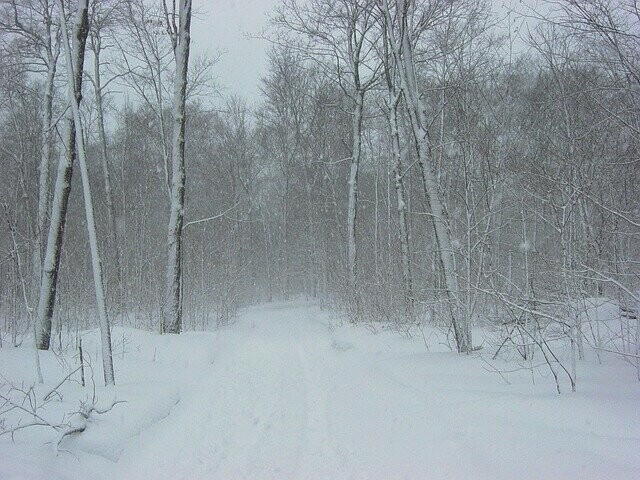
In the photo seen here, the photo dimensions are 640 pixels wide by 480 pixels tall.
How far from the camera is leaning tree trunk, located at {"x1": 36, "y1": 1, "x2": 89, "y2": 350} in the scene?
→ 26.3ft

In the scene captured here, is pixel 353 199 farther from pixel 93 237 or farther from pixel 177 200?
pixel 93 237

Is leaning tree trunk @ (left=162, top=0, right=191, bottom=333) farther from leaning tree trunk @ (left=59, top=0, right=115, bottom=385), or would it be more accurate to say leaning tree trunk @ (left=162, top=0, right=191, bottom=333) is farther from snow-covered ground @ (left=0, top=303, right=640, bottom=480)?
leaning tree trunk @ (left=59, top=0, right=115, bottom=385)

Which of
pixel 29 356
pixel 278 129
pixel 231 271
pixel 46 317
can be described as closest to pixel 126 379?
pixel 29 356

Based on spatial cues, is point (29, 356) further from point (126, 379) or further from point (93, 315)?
point (93, 315)

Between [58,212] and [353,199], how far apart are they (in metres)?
9.42

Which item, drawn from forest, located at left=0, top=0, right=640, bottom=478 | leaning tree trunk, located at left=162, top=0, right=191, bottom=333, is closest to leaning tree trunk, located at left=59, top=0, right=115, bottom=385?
forest, located at left=0, top=0, right=640, bottom=478

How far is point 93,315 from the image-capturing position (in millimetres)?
15984

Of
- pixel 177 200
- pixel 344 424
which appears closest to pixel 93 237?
pixel 344 424

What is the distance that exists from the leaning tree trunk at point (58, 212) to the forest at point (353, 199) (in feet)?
0.14

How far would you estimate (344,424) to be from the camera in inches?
212

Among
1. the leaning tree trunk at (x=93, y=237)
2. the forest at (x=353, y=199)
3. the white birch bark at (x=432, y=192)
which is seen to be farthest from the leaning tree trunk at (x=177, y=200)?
the white birch bark at (x=432, y=192)

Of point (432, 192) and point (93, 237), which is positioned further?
point (432, 192)

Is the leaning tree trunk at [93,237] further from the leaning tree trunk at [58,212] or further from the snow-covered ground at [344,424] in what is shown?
the leaning tree trunk at [58,212]

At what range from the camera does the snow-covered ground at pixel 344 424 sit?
346 cm
